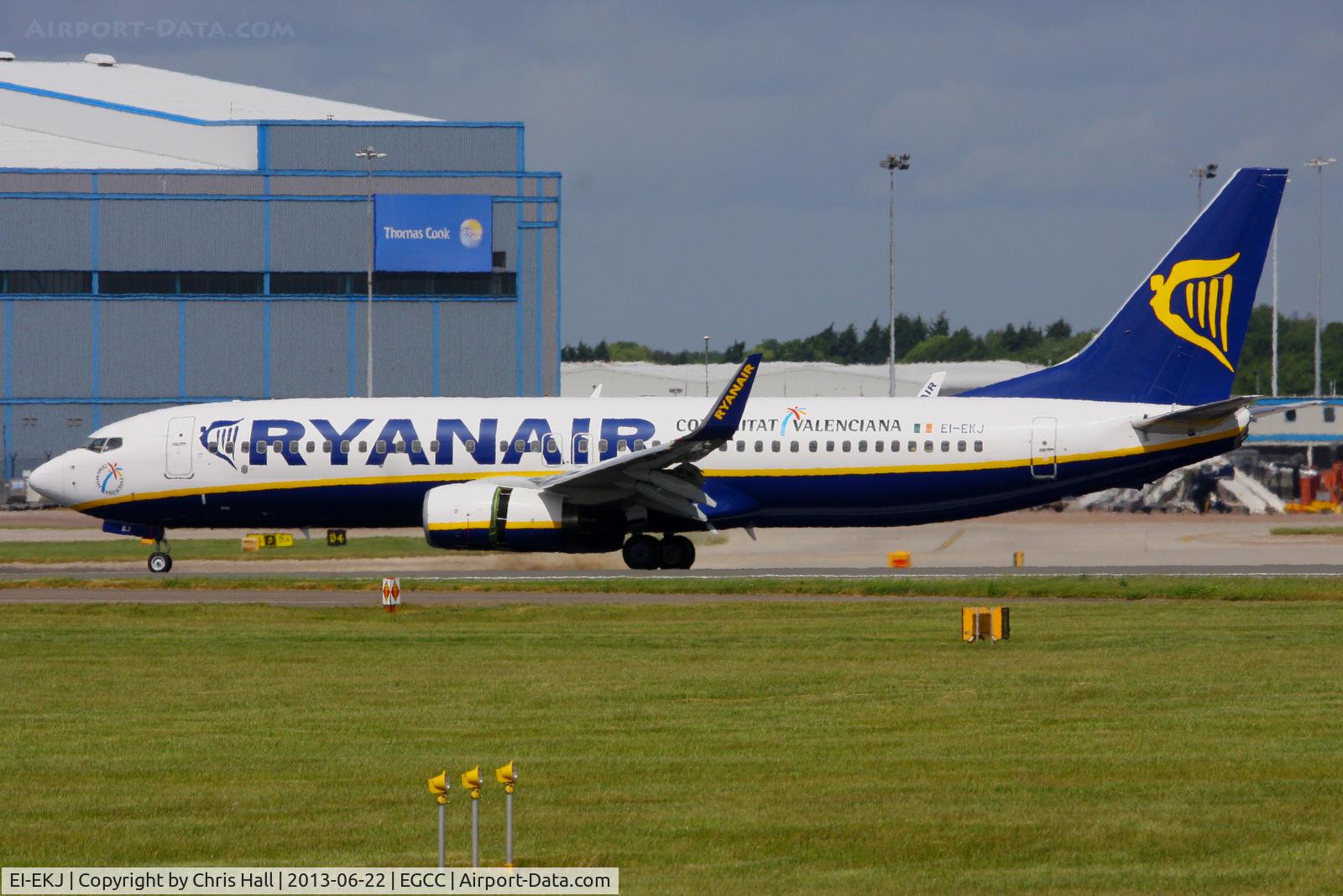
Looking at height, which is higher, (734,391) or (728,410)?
(734,391)

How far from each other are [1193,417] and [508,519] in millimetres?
14058

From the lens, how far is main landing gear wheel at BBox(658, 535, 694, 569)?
131 feet

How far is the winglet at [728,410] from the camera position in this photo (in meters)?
34.9

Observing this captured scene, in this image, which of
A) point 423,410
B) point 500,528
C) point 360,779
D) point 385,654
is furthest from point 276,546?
point 360,779

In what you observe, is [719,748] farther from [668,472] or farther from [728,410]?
[668,472]

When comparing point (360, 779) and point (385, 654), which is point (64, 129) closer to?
point (385, 654)

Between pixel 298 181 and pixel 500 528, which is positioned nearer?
pixel 500 528

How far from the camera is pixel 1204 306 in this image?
39.1 metres

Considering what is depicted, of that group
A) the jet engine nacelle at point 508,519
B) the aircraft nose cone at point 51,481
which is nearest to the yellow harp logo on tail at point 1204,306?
the jet engine nacelle at point 508,519

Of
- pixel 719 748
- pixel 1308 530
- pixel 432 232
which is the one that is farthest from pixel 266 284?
pixel 719 748

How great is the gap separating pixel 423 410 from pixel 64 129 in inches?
2417

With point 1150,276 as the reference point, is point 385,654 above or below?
below

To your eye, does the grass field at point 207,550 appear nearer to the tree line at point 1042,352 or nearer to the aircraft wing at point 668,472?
the aircraft wing at point 668,472

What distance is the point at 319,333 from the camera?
278 ft
